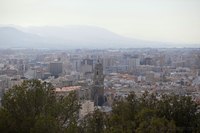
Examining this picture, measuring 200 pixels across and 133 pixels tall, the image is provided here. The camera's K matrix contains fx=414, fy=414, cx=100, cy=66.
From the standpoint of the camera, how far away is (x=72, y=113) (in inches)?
264

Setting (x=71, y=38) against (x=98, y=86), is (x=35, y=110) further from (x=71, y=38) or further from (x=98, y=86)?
(x=71, y=38)

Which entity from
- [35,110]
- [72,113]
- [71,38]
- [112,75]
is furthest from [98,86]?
[71,38]

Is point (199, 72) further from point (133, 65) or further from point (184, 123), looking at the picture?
point (184, 123)

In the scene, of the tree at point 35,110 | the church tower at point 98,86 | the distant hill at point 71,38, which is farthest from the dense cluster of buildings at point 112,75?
the distant hill at point 71,38

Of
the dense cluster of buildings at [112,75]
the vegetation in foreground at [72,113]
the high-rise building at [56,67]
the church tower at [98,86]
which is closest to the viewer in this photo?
the vegetation in foreground at [72,113]

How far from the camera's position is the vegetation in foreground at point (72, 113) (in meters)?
5.58

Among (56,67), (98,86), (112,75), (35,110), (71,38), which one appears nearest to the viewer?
(35,110)

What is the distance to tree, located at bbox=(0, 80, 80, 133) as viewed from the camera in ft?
18.6

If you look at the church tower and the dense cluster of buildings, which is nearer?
the church tower

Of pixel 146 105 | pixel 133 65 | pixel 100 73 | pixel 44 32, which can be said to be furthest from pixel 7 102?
pixel 44 32

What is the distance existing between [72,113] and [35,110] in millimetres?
639

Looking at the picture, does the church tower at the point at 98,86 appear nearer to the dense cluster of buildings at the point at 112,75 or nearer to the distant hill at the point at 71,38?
→ the dense cluster of buildings at the point at 112,75

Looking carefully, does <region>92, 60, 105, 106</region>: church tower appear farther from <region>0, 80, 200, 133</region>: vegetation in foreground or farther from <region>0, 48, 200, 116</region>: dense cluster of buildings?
<region>0, 80, 200, 133</region>: vegetation in foreground

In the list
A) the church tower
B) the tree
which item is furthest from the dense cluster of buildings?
the tree
